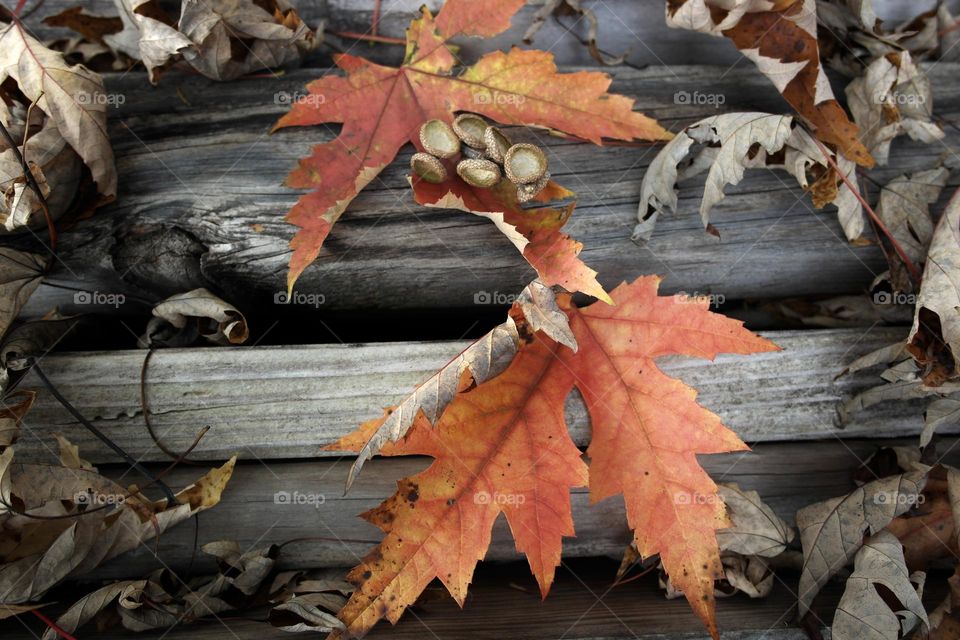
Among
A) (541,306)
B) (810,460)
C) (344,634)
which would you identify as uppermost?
(541,306)

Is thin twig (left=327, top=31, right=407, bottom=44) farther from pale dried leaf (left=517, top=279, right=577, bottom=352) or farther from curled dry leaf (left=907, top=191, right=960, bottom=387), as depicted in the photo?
curled dry leaf (left=907, top=191, right=960, bottom=387)

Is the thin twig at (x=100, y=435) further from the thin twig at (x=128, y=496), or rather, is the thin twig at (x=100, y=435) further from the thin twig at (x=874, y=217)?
the thin twig at (x=874, y=217)

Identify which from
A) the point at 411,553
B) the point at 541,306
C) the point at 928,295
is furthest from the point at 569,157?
the point at 411,553

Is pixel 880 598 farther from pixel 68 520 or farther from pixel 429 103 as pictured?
pixel 68 520

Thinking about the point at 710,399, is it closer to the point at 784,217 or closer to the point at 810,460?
the point at 810,460

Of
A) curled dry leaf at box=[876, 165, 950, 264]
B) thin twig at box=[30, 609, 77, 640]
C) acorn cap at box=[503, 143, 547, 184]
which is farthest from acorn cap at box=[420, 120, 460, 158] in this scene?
thin twig at box=[30, 609, 77, 640]
